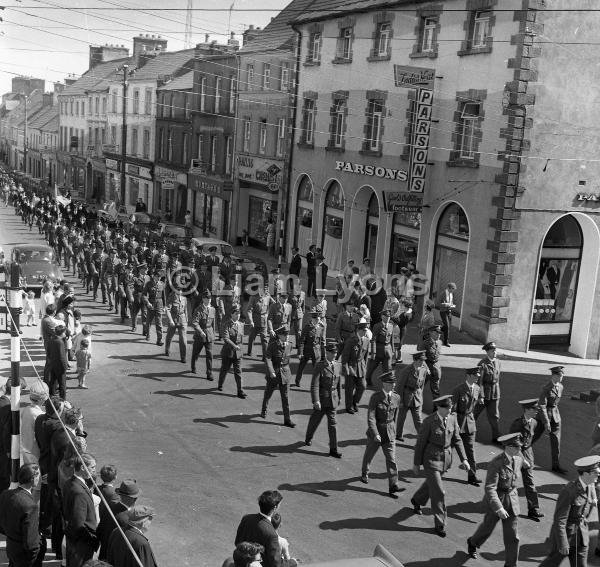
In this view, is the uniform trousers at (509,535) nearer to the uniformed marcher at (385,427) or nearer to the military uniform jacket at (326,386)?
the uniformed marcher at (385,427)

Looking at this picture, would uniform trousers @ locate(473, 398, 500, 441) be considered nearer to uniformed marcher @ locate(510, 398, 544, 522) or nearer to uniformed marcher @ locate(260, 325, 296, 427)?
uniformed marcher @ locate(510, 398, 544, 522)

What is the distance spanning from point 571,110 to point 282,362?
40.4 ft

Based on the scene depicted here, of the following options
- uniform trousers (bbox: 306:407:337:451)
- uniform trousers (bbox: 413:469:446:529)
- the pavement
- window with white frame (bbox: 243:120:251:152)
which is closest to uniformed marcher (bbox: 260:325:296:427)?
the pavement

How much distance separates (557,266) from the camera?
21844 mm

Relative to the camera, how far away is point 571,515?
27.6 ft

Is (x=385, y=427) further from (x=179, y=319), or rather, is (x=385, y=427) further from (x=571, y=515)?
(x=179, y=319)

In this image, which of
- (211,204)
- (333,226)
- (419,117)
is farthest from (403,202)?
(211,204)

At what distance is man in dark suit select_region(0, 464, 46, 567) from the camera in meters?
7.38

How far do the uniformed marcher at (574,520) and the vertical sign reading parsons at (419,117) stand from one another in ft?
51.8

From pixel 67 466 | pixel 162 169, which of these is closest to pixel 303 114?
pixel 162 169

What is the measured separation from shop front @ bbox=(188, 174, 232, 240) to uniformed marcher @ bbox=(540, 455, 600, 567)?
1256 inches

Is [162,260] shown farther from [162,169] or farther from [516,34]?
[162,169]

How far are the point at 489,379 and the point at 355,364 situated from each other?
2.54 metres

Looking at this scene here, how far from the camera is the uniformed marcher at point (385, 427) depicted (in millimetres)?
10781
